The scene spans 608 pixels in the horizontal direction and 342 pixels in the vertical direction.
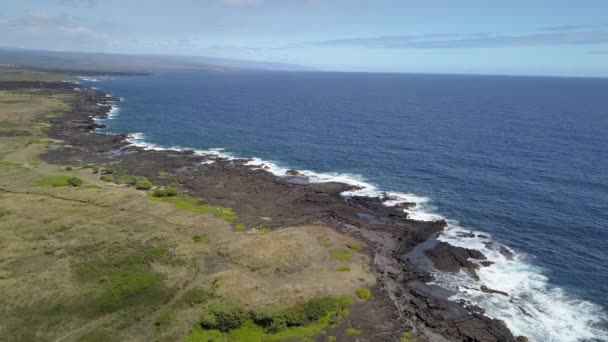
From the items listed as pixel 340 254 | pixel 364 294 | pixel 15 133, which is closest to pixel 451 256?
pixel 340 254

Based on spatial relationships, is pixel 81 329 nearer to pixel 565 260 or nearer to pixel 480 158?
pixel 565 260

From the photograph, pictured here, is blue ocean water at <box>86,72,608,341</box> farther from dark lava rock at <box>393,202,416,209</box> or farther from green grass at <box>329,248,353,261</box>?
green grass at <box>329,248,353,261</box>

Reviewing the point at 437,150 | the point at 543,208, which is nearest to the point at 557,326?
the point at 543,208

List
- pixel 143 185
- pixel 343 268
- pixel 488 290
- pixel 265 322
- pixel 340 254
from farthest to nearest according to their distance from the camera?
pixel 143 185
pixel 340 254
pixel 343 268
pixel 488 290
pixel 265 322

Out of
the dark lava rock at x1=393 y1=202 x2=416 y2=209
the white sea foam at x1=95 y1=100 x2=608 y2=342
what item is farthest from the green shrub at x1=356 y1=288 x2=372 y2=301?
the dark lava rock at x1=393 y1=202 x2=416 y2=209

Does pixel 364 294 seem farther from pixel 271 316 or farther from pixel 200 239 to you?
pixel 200 239

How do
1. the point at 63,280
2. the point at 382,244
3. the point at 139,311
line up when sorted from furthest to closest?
the point at 382,244, the point at 63,280, the point at 139,311

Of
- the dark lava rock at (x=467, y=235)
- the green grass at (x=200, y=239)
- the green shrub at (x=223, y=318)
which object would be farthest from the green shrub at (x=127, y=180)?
the dark lava rock at (x=467, y=235)
